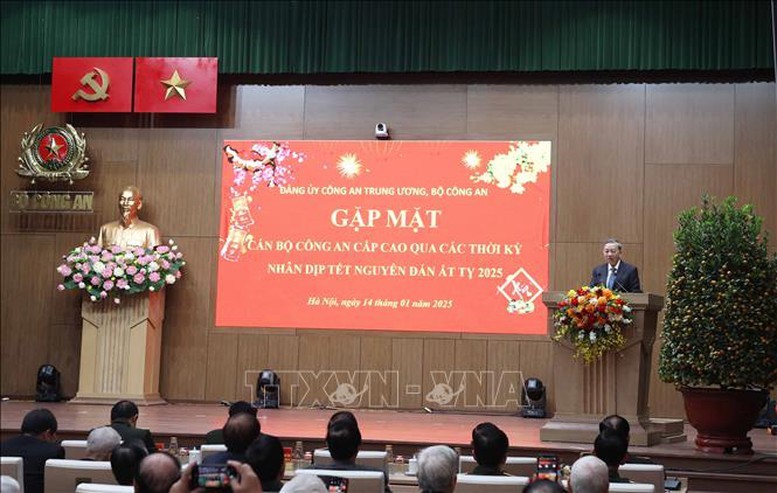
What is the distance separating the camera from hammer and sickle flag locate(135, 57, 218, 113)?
10.9 metres

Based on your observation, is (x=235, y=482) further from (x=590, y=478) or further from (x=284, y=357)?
(x=284, y=357)

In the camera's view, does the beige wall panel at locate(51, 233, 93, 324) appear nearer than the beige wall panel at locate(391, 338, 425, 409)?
No

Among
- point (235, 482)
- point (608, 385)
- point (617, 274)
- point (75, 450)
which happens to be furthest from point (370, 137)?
point (235, 482)

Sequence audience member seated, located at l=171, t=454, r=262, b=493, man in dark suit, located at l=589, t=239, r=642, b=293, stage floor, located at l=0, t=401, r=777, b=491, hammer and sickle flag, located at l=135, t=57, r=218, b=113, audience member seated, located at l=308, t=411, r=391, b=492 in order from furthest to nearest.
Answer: hammer and sickle flag, located at l=135, t=57, r=218, b=113
man in dark suit, located at l=589, t=239, r=642, b=293
stage floor, located at l=0, t=401, r=777, b=491
audience member seated, located at l=308, t=411, r=391, b=492
audience member seated, located at l=171, t=454, r=262, b=493

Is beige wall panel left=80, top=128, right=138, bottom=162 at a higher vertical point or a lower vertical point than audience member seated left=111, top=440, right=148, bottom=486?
higher

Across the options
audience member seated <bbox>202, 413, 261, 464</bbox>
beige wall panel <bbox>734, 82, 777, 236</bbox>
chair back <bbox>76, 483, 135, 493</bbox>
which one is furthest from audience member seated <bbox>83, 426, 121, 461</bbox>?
beige wall panel <bbox>734, 82, 777, 236</bbox>

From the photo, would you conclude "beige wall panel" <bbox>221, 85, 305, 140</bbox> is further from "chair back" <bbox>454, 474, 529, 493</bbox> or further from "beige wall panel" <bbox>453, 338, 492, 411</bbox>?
"chair back" <bbox>454, 474, 529, 493</bbox>

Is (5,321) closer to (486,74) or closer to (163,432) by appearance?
(163,432)

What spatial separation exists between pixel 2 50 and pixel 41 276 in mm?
2381

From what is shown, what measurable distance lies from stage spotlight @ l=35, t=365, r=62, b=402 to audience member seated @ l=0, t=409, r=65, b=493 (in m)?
5.82

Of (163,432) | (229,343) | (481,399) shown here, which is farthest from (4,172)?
(481,399)

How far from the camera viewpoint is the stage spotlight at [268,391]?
1041 cm

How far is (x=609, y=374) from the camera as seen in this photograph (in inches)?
293

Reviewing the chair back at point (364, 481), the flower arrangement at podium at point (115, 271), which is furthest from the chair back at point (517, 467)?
the flower arrangement at podium at point (115, 271)
